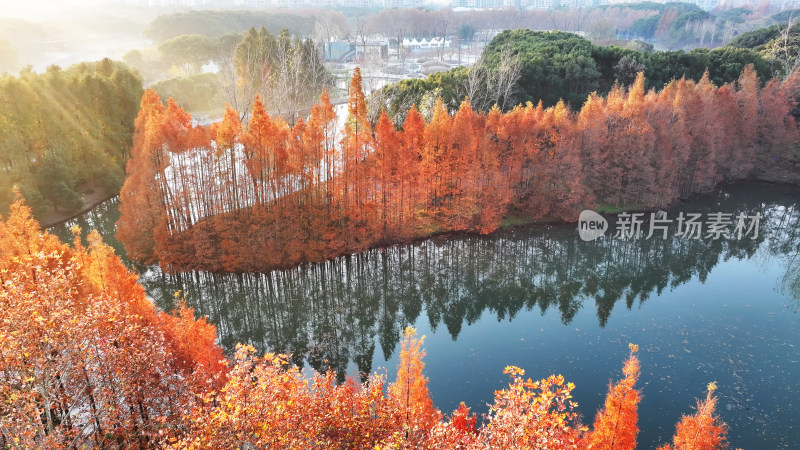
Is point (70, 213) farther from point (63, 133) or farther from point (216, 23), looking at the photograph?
point (216, 23)

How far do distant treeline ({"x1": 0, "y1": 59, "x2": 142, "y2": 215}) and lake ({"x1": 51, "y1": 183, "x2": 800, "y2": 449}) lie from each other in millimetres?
3587

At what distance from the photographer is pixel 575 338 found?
26703 mm

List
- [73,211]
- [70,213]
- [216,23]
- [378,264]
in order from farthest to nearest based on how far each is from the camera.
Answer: [216,23]
[73,211]
[70,213]
[378,264]

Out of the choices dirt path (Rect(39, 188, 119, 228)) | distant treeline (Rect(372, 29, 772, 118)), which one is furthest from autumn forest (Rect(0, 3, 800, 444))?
distant treeline (Rect(372, 29, 772, 118))

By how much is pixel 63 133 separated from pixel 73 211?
20.0 feet

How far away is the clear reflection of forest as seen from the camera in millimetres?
27016

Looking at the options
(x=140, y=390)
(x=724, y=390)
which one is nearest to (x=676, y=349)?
(x=724, y=390)

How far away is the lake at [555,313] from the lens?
2306cm

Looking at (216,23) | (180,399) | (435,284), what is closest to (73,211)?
(435,284)

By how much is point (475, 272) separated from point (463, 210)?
5668 mm

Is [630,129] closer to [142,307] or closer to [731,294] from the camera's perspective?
[731,294]

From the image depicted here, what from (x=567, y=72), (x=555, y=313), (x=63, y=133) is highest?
(x=567, y=72)

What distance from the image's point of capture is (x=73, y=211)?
1512 inches

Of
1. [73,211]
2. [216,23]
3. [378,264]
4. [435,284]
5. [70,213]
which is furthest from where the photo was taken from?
[216,23]
